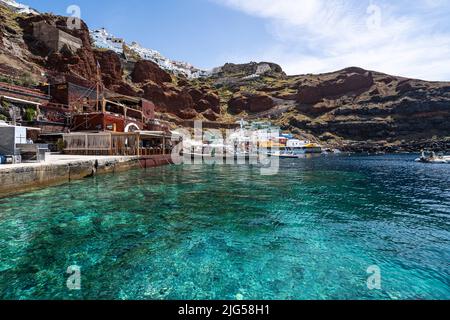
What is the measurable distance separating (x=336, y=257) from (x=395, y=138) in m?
110

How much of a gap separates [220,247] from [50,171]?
15.0 m

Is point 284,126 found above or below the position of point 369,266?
above

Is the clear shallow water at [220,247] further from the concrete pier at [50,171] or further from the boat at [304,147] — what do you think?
the boat at [304,147]

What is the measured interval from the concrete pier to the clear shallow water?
1.08 meters

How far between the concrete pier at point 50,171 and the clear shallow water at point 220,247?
108 cm

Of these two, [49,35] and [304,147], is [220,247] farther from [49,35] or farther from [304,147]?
[304,147]

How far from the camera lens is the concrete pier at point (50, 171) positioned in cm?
1394

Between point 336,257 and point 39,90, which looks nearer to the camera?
point 336,257

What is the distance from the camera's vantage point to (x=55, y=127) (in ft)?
116

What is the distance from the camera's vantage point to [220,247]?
7.71 metres

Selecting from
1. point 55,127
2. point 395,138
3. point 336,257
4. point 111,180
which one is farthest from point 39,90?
point 395,138

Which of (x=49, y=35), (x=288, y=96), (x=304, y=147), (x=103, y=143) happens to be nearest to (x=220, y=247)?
(x=103, y=143)

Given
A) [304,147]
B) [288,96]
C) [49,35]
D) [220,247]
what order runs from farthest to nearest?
[288,96] → [304,147] → [49,35] → [220,247]
